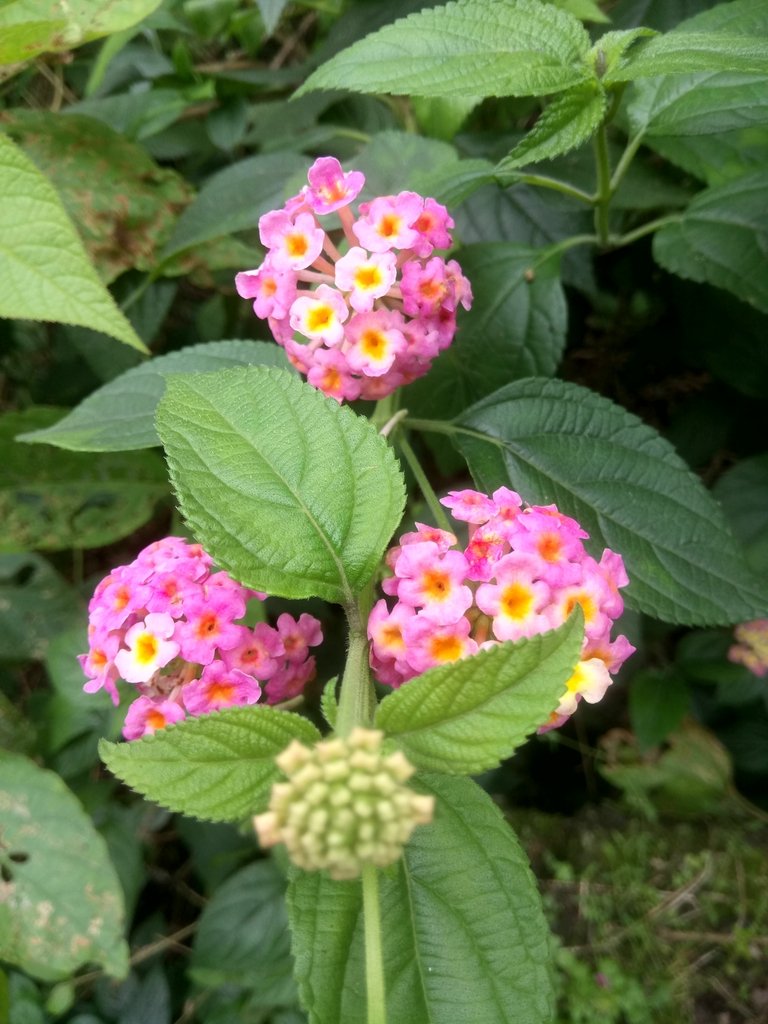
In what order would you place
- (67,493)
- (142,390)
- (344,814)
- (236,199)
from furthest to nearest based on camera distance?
(67,493), (236,199), (142,390), (344,814)

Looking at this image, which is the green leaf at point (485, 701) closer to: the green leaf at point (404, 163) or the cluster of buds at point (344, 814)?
the cluster of buds at point (344, 814)

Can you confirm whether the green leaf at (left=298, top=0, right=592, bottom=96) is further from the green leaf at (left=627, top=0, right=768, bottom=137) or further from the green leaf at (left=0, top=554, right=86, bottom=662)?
the green leaf at (left=0, top=554, right=86, bottom=662)

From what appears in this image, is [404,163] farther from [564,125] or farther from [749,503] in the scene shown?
[749,503]

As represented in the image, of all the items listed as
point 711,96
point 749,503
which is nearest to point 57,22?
point 711,96

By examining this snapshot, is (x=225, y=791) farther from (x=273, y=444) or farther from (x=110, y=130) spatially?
(x=110, y=130)

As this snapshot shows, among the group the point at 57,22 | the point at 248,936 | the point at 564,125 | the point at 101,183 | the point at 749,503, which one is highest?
the point at 57,22

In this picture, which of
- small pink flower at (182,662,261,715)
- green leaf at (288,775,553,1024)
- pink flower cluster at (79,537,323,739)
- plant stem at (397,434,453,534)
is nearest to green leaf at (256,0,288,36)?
plant stem at (397,434,453,534)
